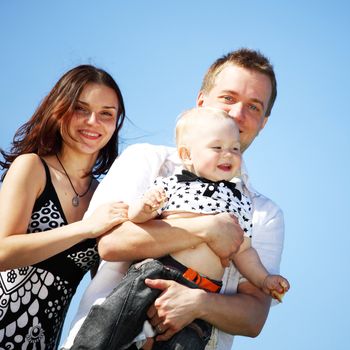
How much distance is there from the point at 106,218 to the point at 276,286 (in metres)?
1.19

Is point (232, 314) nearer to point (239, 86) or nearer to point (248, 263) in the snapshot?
point (248, 263)

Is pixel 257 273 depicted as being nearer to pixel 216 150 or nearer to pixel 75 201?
pixel 216 150

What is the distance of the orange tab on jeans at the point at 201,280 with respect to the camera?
335 centimetres

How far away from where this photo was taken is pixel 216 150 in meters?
3.68

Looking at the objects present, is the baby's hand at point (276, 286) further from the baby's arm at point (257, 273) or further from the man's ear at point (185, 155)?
the man's ear at point (185, 155)

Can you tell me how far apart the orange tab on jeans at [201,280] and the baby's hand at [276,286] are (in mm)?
334

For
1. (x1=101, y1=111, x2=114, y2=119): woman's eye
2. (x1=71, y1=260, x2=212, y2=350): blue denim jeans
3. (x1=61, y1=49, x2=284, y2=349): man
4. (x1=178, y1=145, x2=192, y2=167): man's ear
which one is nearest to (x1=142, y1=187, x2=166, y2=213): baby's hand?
(x1=61, y1=49, x2=284, y2=349): man

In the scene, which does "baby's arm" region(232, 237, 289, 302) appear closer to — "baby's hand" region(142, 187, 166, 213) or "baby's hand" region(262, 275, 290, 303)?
"baby's hand" region(262, 275, 290, 303)

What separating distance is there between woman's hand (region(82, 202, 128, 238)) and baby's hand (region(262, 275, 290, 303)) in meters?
1.02

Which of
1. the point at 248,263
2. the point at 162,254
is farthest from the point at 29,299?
the point at 248,263

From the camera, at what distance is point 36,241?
12.6 feet

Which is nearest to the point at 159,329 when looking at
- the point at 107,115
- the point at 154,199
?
the point at 154,199

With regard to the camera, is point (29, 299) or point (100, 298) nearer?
point (100, 298)

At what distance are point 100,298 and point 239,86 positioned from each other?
7.43ft
